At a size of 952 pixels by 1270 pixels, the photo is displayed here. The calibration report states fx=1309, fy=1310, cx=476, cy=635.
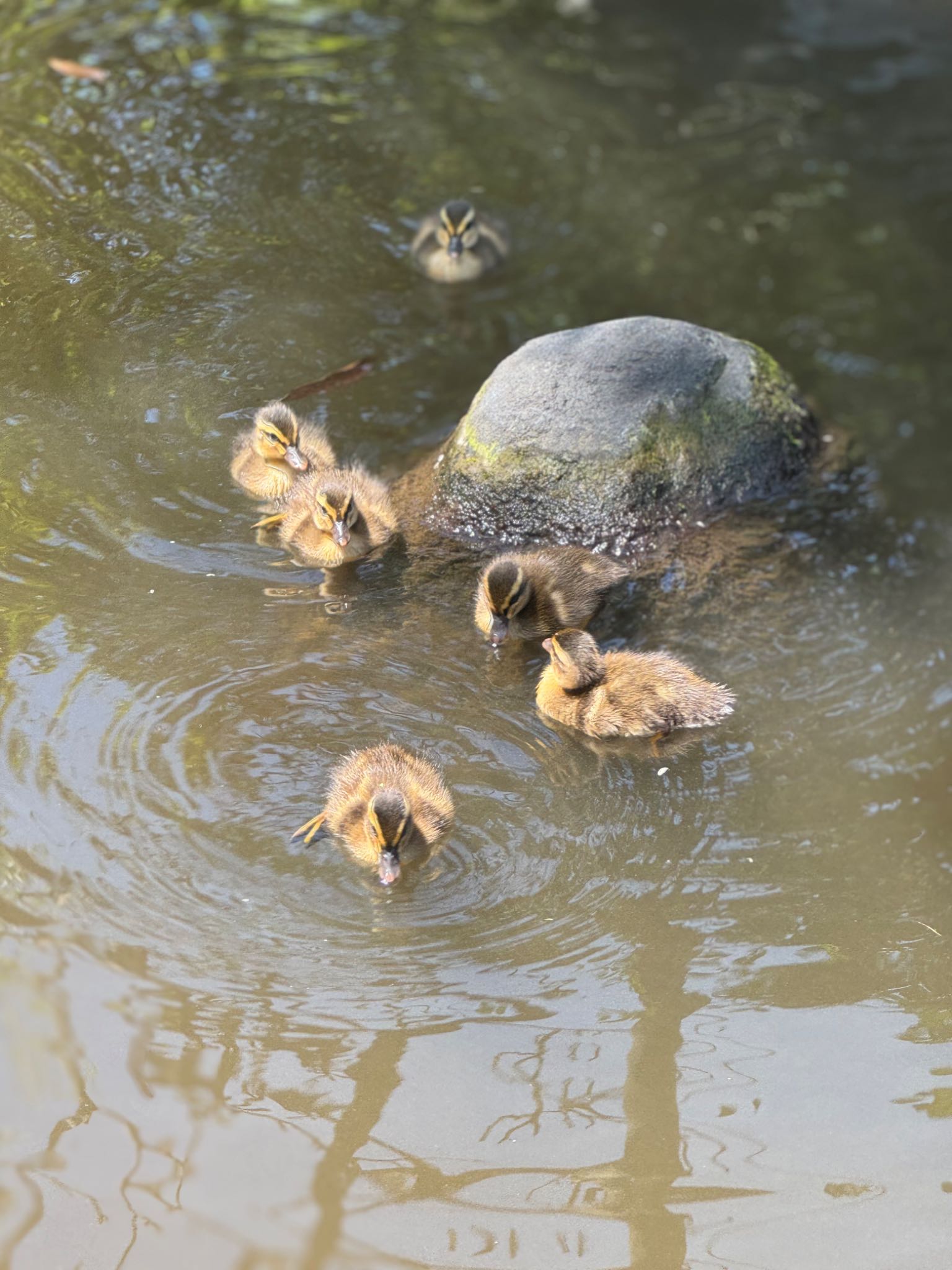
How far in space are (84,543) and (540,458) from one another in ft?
6.19

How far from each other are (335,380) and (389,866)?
2.97m

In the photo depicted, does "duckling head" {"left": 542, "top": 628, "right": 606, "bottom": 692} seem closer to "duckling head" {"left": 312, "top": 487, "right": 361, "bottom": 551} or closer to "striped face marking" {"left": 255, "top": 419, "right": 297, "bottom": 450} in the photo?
"duckling head" {"left": 312, "top": 487, "right": 361, "bottom": 551}

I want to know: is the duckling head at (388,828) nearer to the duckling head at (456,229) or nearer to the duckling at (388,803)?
the duckling at (388,803)

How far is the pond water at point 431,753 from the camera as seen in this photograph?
3094 millimetres

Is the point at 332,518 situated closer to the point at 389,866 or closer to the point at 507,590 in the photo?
the point at 507,590

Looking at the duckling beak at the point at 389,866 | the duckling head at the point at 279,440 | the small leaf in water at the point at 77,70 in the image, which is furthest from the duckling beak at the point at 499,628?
the small leaf in water at the point at 77,70

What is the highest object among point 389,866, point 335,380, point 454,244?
point 454,244

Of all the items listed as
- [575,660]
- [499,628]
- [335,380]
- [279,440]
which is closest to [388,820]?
[575,660]

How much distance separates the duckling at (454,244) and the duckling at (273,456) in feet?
6.37

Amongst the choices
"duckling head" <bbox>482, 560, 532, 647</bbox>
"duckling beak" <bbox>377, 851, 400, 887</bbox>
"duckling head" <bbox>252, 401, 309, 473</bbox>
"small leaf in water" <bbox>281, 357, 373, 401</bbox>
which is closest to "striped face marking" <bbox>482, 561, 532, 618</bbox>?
"duckling head" <bbox>482, 560, 532, 647</bbox>

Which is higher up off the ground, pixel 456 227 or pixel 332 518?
Answer: pixel 456 227

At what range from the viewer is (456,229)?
6.93 meters

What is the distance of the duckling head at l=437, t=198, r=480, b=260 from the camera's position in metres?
6.91

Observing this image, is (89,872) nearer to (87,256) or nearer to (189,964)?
(189,964)
